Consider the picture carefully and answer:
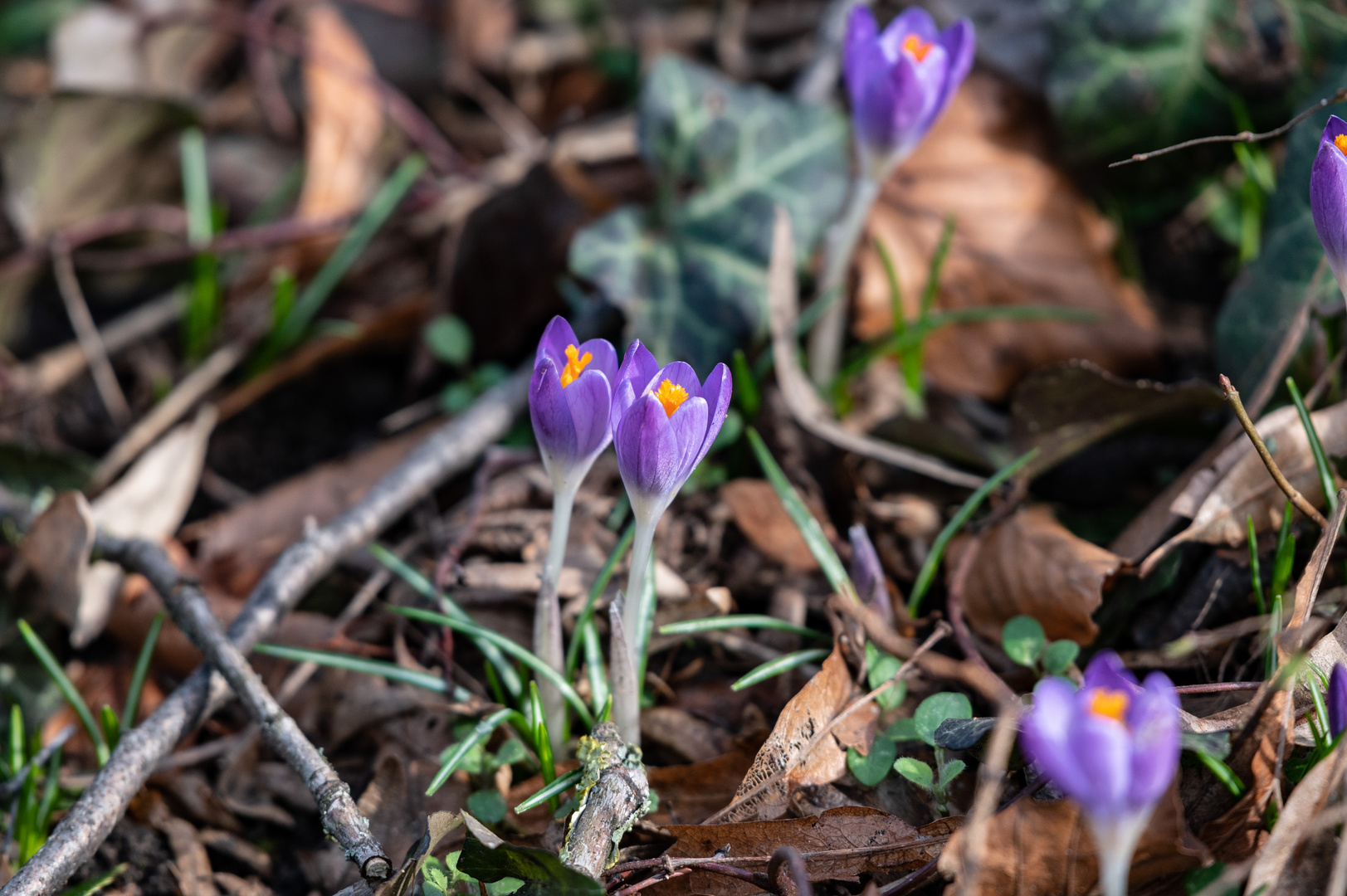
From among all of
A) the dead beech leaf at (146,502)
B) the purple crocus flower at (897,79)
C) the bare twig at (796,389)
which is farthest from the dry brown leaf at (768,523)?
the dead beech leaf at (146,502)

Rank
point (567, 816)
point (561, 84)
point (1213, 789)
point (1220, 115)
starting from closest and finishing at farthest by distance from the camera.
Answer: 1. point (1213, 789)
2. point (567, 816)
3. point (1220, 115)
4. point (561, 84)

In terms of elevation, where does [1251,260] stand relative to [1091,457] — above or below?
above

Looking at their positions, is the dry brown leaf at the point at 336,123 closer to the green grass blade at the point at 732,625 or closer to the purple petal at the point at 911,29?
the purple petal at the point at 911,29

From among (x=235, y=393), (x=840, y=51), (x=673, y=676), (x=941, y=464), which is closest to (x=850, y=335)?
(x=941, y=464)

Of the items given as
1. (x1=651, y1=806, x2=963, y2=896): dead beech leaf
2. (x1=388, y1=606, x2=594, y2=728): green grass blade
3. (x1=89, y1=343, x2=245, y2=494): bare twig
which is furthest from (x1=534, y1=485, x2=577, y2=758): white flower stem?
(x1=89, y1=343, x2=245, y2=494): bare twig

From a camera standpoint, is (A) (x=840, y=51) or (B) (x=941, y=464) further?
(A) (x=840, y=51)

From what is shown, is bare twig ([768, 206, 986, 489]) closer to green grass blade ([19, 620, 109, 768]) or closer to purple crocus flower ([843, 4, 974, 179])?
purple crocus flower ([843, 4, 974, 179])

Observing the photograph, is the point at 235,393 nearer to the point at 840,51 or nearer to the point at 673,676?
the point at 673,676
